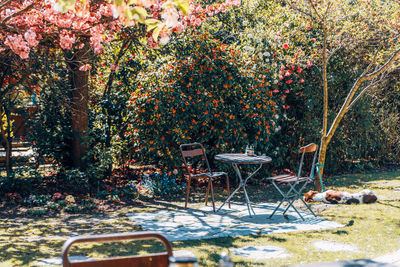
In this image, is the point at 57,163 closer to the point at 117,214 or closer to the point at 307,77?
the point at 117,214

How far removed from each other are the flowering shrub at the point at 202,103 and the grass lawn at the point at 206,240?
1.40 metres

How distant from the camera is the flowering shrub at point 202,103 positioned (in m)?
7.71

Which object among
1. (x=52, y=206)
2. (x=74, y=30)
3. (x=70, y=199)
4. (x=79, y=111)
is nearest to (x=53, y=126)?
(x=79, y=111)

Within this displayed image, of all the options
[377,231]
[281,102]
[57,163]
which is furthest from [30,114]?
[377,231]

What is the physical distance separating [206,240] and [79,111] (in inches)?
165

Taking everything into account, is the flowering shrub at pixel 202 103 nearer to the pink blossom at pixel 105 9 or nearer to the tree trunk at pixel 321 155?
the tree trunk at pixel 321 155

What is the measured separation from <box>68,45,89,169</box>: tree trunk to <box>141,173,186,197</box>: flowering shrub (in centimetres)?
137

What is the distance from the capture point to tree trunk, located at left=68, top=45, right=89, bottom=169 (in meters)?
7.86

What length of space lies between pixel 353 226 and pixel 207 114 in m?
3.38

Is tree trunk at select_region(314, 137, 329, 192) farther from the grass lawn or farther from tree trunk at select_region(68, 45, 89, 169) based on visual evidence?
tree trunk at select_region(68, 45, 89, 169)

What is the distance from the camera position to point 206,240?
4.80 m

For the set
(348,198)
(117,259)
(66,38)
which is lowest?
(348,198)

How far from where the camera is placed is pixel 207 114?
773cm

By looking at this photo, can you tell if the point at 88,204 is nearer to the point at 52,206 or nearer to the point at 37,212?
the point at 52,206
